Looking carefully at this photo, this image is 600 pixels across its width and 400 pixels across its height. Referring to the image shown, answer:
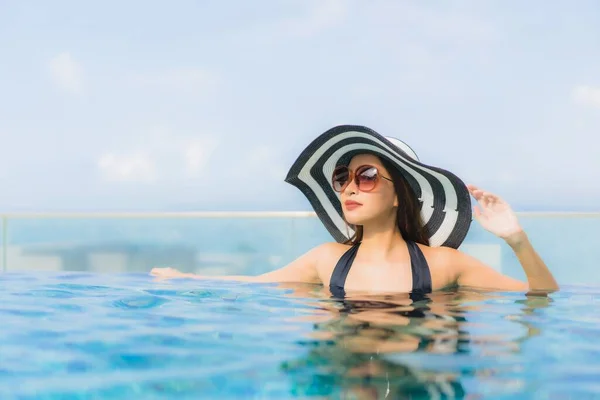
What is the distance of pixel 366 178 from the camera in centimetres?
403

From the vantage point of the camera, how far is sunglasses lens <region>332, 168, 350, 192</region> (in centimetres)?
405

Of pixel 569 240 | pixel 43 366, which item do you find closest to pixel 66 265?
pixel 569 240

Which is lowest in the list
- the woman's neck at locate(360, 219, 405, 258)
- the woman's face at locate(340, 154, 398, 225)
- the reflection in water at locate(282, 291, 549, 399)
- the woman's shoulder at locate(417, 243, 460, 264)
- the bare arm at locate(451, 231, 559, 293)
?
the reflection in water at locate(282, 291, 549, 399)

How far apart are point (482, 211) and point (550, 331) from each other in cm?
104

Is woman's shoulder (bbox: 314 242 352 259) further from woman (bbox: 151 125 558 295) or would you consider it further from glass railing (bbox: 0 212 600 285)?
glass railing (bbox: 0 212 600 285)

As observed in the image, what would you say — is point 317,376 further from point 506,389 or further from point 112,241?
point 112,241

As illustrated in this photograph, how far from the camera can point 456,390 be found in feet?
6.70

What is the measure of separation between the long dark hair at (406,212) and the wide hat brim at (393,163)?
0.04 metres

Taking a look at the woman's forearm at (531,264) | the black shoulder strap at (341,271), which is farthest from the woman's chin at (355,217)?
the woman's forearm at (531,264)

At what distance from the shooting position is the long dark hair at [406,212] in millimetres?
4195

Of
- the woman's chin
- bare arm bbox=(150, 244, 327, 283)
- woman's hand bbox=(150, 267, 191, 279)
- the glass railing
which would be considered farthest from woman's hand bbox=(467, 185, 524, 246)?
the glass railing

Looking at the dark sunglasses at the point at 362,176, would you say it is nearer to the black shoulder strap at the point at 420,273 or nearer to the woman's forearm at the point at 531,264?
the black shoulder strap at the point at 420,273

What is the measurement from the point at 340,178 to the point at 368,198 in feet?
0.64

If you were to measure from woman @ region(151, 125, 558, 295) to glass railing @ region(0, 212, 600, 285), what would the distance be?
285 cm
